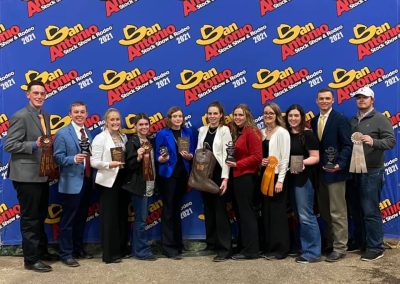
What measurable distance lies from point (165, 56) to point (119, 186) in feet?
5.64

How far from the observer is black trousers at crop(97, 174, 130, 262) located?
4.63 meters

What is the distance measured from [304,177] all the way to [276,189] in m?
0.34

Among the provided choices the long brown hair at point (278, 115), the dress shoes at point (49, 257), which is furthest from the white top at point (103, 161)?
the long brown hair at point (278, 115)

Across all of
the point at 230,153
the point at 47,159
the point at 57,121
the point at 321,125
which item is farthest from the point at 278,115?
the point at 57,121

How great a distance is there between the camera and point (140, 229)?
4.77m

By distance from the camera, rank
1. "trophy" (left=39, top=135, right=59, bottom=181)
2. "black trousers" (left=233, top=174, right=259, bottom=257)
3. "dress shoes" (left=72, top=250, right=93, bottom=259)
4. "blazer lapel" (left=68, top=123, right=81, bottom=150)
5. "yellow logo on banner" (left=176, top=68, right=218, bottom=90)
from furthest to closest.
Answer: "yellow logo on banner" (left=176, top=68, right=218, bottom=90), "dress shoes" (left=72, top=250, right=93, bottom=259), "black trousers" (left=233, top=174, right=259, bottom=257), "blazer lapel" (left=68, top=123, right=81, bottom=150), "trophy" (left=39, top=135, right=59, bottom=181)

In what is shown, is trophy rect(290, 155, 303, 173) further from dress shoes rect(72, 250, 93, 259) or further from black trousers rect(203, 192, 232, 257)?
dress shoes rect(72, 250, 93, 259)

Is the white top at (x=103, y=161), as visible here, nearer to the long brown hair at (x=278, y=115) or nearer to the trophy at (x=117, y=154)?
the trophy at (x=117, y=154)

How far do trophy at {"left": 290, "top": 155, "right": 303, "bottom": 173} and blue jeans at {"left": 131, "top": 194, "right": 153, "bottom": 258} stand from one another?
1668 mm

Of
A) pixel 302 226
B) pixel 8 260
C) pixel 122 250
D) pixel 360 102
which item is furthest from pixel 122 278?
pixel 360 102

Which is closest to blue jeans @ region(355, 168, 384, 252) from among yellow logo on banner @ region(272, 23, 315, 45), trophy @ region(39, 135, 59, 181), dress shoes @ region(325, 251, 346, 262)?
dress shoes @ region(325, 251, 346, 262)

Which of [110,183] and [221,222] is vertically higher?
[110,183]

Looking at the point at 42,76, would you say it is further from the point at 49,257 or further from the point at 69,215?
the point at 49,257

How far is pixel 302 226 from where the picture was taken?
468cm
